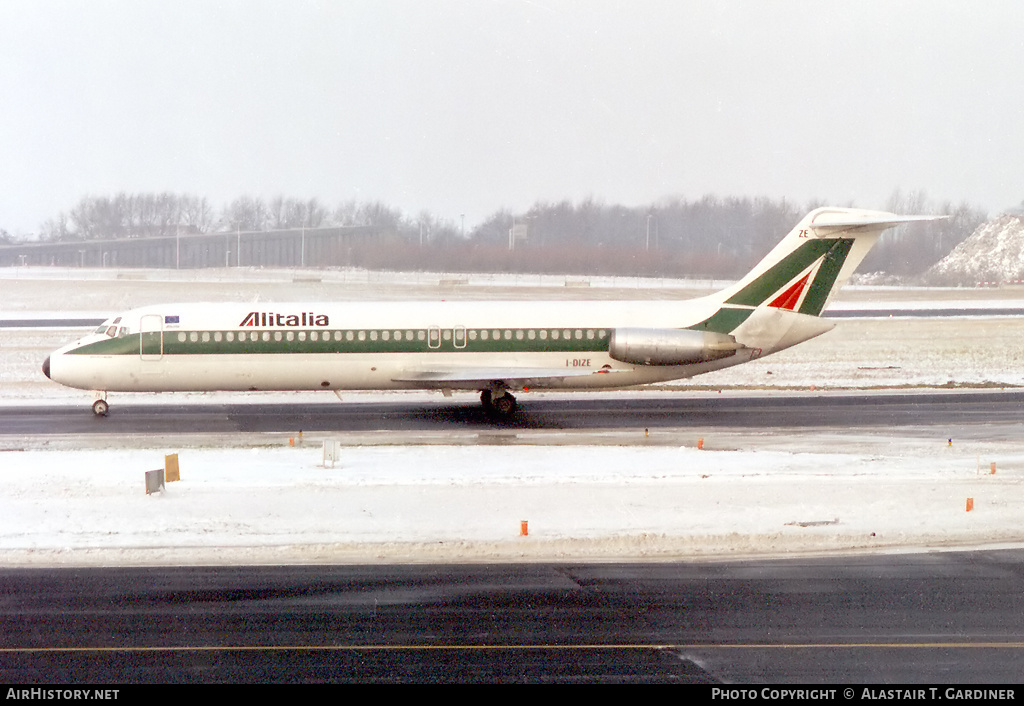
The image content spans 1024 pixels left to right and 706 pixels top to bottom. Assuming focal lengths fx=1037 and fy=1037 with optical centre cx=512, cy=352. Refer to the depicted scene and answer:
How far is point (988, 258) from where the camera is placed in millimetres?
59812

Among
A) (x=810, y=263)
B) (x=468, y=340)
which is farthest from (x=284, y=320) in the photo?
(x=810, y=263)

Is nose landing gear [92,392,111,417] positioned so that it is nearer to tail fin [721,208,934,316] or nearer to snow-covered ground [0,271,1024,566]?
snow-covered ground [0,271,1024,566]

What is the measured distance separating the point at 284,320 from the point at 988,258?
47.6 metres

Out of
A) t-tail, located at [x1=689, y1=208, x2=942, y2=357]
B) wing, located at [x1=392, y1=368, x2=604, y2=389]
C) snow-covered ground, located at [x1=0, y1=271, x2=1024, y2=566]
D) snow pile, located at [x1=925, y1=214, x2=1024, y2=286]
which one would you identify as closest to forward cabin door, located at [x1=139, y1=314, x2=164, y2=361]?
snow-covered ground, located at [x1=0, y1=271, x2=1024, y2=566]

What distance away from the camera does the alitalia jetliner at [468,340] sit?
26000 mm

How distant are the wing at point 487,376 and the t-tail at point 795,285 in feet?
12.6

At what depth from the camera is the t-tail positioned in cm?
2614

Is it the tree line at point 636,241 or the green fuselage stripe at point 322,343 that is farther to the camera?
the tree line at point 636,241

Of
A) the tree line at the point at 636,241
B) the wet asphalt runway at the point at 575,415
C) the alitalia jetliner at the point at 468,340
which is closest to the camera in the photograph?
the wet asphalt runway at the point at 575,415

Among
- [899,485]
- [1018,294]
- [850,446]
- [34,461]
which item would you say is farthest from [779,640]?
[1018,294]

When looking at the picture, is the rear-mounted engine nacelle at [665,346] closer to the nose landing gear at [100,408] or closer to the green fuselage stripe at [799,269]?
the green fuselage stripe at [799,269]

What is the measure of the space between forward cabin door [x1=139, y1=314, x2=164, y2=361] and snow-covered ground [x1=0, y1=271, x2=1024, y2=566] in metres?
3.14

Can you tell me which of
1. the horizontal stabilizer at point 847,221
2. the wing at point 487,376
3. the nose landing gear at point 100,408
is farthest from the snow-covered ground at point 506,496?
the horizontal stabilizer at point 847,221
